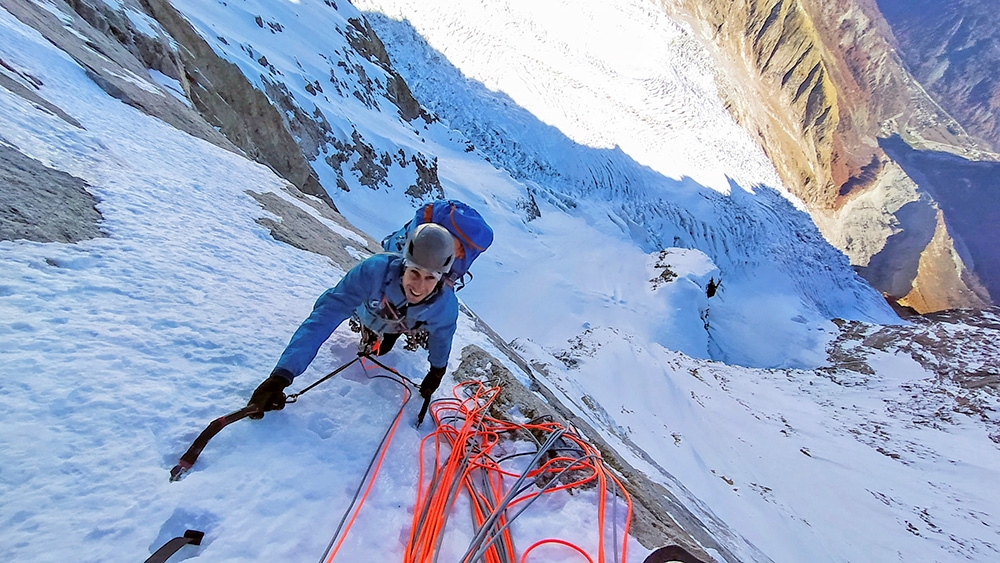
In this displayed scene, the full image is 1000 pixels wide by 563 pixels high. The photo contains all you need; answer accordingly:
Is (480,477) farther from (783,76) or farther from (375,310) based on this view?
(783,76)

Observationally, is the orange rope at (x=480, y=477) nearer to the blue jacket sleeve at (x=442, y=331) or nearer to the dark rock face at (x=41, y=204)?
the blue jacket sleeve at (x=442, y=331)

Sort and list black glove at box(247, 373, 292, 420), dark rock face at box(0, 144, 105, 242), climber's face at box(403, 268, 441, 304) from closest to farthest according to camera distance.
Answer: black glove at box(247, 373, 292, 420)
climber's face at box(403, 268, 441, 304)
dark rock face at box(0, 144, 105, 242)

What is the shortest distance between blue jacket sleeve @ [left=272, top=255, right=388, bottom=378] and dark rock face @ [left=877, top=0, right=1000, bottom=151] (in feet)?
352

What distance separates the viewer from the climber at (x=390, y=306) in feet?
7.69

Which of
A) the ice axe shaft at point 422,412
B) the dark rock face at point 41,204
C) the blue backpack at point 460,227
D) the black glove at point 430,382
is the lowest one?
the dark rock face at point 41,204

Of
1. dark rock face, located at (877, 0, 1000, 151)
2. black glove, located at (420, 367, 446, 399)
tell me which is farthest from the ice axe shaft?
dark rock face, located at (877, 0, 1000, 151)

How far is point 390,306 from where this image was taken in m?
2.78

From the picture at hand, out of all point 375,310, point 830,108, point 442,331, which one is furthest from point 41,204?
point 830,108

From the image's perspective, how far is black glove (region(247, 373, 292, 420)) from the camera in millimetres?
2264

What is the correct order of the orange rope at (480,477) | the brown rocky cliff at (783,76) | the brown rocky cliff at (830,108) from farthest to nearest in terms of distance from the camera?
the brown rocky cliff at (830,108) → the brown rocky cliff at (783,76) → the orange rope at (480,477)

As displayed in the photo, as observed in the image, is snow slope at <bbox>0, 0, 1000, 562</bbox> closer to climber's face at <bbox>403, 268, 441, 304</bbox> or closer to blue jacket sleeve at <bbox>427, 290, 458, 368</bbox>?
blue jacket sleeve at <bbox>427, 290, 458, 368</bbox>

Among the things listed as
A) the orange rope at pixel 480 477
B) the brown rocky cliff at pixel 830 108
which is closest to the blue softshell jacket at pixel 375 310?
the orange rope at pixel 480 477

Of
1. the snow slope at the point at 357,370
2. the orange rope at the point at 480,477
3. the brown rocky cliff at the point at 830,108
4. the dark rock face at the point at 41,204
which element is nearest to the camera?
the snow slope at the point at 357,370

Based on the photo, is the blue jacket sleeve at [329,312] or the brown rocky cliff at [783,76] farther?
the brown rocky cliff at [783,76]
